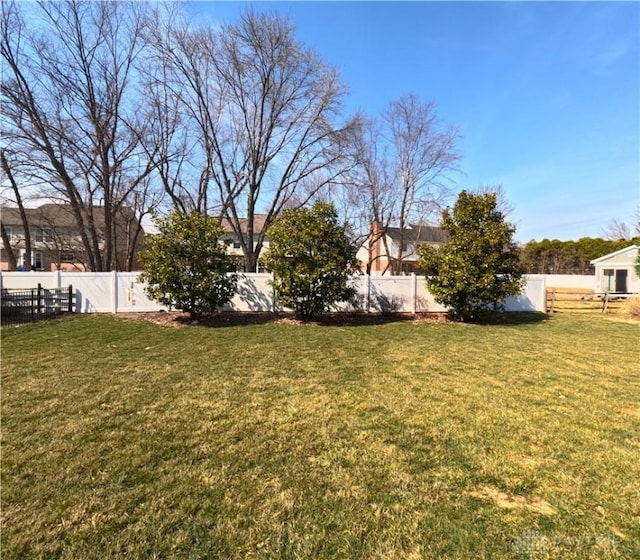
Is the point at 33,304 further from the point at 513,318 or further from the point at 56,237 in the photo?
the point at 56,237

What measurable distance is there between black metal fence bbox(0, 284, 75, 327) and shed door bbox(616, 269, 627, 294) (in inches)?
1081

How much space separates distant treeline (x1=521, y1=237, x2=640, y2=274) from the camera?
33.6 metres

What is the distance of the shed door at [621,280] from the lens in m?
22.2

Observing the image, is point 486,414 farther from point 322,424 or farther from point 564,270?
point 564,270

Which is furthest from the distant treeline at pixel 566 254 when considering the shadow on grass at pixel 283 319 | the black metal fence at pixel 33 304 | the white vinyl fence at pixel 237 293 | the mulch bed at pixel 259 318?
the black metal fence at pixel 33 304

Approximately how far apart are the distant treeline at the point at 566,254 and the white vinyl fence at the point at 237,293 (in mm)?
23798

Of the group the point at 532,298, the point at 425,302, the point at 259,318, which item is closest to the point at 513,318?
the point at 532,298

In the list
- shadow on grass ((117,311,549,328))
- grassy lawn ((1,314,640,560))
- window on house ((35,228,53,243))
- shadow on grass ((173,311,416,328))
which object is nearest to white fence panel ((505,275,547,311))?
shadow on grass ((117,311,549,328))

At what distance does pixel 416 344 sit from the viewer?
823cm

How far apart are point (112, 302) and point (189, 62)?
459 inches

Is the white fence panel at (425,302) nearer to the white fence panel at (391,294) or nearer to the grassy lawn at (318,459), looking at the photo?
the white fence panel at (391,294)

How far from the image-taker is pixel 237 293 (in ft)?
40.3

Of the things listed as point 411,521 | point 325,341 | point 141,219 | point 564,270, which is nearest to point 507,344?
point 325,341

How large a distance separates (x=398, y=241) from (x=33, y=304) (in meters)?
26.3
